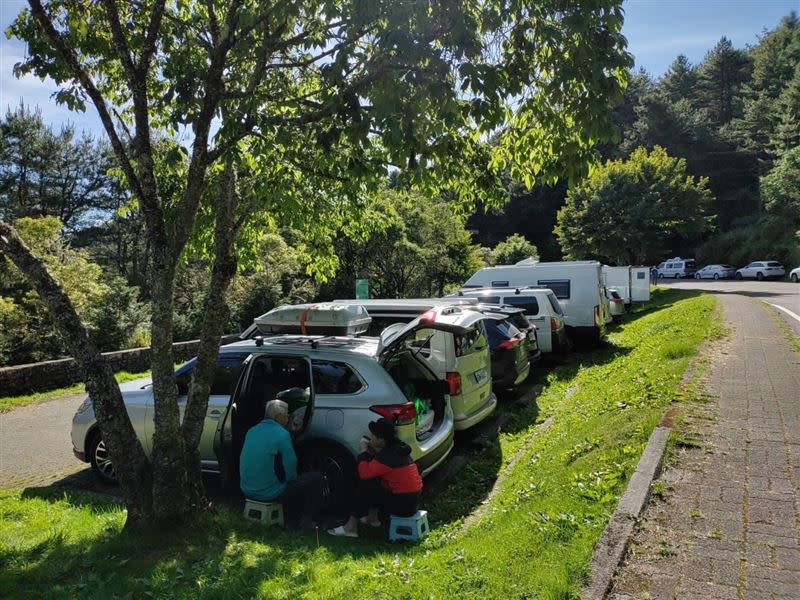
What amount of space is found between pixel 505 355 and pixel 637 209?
29018mm

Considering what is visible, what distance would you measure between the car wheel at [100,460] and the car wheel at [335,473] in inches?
105

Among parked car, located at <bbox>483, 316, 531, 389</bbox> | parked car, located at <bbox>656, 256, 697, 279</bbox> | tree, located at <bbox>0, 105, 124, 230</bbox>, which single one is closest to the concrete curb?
parked car, located at <bbox>483, 316, 531, 389</bbox>

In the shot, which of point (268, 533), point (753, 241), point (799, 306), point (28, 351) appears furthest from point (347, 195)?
point (753, 241)

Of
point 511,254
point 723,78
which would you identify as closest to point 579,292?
point 511,254

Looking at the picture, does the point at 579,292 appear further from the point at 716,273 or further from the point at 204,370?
the point at 716,273

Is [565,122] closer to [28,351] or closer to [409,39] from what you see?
[409,39]

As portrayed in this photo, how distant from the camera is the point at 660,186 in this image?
118 ft

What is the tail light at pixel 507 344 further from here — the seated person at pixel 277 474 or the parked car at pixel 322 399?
the seated person at pixel 277 474

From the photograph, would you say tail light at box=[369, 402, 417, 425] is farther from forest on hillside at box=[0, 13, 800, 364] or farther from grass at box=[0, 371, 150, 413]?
grass at box=[0, 371, 150, 413]

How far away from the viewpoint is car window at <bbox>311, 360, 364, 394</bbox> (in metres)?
5.87

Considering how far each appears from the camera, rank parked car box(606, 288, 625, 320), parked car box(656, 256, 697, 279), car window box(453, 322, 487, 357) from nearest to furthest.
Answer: car window box(453, 322, 487, 357) → parked car box(606, 288, 625, 320) → parked car box(656, 256, 697, 279)

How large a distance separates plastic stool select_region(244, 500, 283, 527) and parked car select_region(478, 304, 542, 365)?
223 inches

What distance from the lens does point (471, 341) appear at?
7711 millimetres

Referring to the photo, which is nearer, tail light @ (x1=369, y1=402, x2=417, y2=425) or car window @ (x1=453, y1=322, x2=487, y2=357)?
tail light @ (x1=369, y1=402, x2=417, y2=425)
